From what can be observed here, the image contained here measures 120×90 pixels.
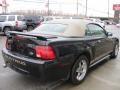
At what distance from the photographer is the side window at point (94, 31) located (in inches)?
212

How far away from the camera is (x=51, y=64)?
3.99m

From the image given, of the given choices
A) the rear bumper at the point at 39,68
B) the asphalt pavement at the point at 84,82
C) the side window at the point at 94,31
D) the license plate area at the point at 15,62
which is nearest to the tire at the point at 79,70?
the asphalt pavement at the point at 84,82

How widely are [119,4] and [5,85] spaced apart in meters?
73.3

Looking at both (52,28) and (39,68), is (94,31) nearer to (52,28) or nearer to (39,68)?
(52,28)

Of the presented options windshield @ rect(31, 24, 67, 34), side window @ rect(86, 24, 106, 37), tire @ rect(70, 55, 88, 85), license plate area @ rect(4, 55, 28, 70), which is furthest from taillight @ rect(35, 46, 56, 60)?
side window @ rect(86, 24, 106, 37)

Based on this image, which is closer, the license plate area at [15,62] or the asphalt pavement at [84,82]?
the license plate area at [15,62]

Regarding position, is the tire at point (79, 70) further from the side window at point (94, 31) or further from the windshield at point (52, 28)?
the windshield at point (52, 28)

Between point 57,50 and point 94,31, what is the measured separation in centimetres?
197

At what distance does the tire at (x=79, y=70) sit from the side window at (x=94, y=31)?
77 centimetres

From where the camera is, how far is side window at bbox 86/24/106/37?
5.39 metres

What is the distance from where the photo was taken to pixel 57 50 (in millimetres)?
4125

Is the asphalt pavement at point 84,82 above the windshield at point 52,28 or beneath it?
beneath

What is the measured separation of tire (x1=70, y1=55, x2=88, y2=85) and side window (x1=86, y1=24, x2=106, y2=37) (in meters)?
0.77

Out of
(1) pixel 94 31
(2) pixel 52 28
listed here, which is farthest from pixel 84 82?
(2) pixel 52 28
